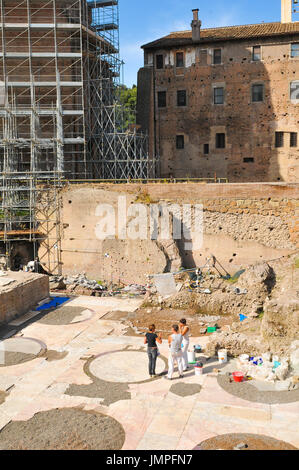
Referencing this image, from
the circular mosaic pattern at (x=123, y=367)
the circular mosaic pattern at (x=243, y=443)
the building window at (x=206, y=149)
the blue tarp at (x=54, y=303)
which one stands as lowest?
the circular mosaic pattern at (x=123, y=367)

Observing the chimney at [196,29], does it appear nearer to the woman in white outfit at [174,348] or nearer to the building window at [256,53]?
the building window at [256,53]

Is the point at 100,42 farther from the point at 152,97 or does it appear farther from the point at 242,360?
the point at 242,360

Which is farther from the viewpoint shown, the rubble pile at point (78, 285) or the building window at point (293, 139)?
the building window at point (293, 139)

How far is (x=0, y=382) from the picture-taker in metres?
9.02

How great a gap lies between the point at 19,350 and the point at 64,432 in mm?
4041

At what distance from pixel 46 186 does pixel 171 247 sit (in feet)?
20.4

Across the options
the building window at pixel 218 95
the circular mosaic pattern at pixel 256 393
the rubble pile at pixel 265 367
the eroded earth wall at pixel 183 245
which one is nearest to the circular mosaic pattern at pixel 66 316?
the eroded earth wall at pixel 183 245

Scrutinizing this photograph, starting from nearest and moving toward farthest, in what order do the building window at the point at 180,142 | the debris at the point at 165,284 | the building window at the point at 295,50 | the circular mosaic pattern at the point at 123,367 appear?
the circular mosaic pattern at the point at 123,367, the debris at the point at 165,284, the building window at the point at 295,50, the building window at the point at 180,142

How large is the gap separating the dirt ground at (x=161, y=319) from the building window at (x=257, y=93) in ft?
59.0

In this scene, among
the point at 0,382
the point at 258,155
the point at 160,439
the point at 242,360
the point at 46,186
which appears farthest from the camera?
the point at 258,155

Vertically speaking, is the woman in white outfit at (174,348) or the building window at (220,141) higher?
the building window at (220,141)

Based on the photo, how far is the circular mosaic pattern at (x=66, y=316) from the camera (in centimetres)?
1292

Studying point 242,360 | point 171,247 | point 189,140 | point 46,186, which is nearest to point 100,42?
point 189,140

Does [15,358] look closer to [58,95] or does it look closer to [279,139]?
[58,95]
